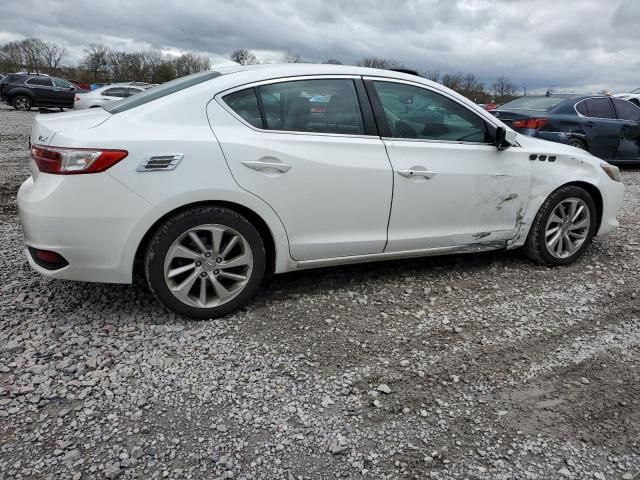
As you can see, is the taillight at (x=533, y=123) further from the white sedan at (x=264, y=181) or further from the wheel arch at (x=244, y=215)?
the wheel arch at (x=244, y=215)

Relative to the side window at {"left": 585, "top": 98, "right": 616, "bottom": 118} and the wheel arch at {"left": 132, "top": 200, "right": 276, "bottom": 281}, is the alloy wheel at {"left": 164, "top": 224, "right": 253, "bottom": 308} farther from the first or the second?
the side window at {"left": 585, "top": 98, "right": 616, "bottom": 118}

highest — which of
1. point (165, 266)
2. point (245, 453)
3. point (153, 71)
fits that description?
point (153, 71)

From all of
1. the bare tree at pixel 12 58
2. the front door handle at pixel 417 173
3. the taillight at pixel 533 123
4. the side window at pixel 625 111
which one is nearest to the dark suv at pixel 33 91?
the taillight at pixel 533 123

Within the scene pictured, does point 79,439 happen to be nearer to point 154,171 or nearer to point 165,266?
point 165,266

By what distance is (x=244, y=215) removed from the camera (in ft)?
10.00

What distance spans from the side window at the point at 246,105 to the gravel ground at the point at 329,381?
1.24 m

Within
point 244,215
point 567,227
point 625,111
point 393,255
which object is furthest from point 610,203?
point 625,111

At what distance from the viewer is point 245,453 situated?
81.9 inches

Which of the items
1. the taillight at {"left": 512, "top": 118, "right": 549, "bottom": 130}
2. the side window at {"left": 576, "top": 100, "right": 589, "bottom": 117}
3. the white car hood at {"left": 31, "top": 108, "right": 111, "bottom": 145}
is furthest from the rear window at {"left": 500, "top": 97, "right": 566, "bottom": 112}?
the white car hood at {"left": 31, "top": 108, "right": 111, "bottom": 145}

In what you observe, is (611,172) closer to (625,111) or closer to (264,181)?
(264,181)

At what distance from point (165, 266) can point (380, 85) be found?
1903mm

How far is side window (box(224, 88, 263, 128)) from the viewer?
301cm

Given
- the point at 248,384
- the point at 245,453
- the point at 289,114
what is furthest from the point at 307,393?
the point at 289,114

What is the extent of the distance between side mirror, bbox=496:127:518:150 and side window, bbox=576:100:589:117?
604cm
